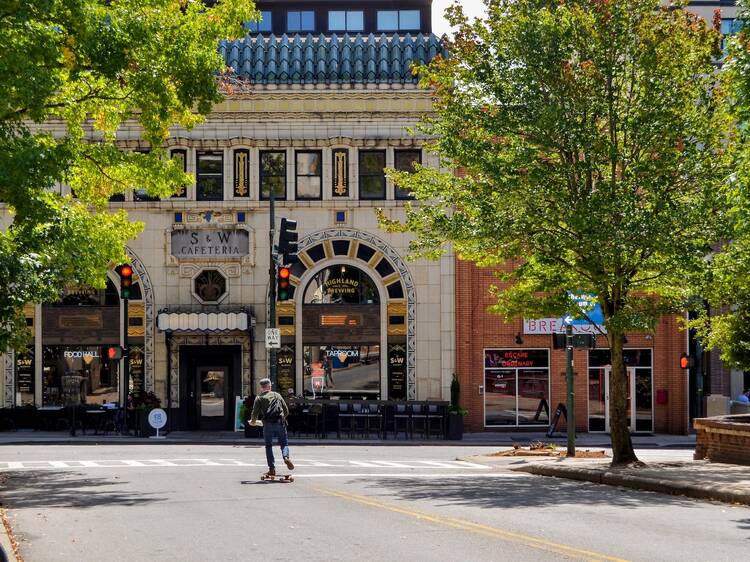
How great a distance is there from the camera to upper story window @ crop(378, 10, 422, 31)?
4716 centimetres

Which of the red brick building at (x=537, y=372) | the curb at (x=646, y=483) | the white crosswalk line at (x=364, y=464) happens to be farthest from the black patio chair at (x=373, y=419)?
the curb at (x=646, y=483)

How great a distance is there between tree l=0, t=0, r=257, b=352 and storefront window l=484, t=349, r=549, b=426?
1992 centimetres

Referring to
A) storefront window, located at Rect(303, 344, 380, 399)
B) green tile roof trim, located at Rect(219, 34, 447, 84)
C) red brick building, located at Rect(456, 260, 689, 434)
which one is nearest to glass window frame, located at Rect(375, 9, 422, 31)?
green tile roof trim, located at Rect(219, 34, 447, 84)

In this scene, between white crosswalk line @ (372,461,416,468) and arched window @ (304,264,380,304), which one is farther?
arched window @ (304,264,380,304)

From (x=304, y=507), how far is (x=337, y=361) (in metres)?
23.2

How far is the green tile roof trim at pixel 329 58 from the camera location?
3938cm

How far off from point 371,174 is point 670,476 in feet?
69.8

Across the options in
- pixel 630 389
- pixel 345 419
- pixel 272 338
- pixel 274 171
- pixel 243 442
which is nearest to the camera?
pixel 243 442

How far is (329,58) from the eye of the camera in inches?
1564

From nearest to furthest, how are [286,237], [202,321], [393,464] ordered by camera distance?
[393,464] < [286,237] < [202,321]

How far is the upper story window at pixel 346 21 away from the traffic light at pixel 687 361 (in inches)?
743

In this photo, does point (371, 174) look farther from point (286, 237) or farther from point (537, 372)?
point (537, 372)

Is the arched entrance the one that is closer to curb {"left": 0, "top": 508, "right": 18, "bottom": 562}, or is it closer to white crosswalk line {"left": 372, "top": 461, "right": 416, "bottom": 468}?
white crosswalk line {"left": 372, "top": 461, "right": 416, "bottom": 468}

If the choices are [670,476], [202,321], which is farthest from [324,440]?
[670,476]
